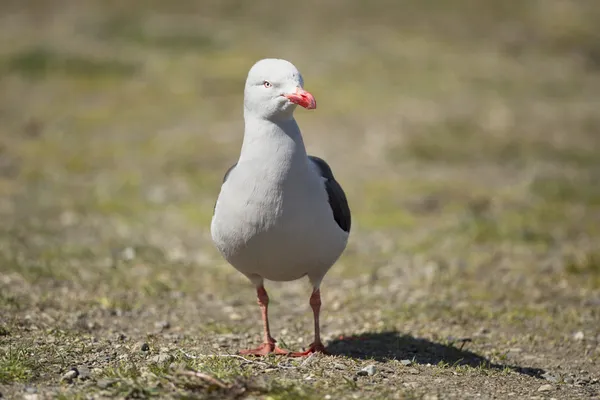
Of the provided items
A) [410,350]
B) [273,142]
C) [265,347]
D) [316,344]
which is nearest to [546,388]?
[410,350]

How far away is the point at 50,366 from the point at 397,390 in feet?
9.43

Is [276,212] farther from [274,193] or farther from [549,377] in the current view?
[549,377]

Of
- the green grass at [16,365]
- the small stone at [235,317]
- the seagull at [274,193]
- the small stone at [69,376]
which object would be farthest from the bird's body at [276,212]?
the small stone at [235,317]

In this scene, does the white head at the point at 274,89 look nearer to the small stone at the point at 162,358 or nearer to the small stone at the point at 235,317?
the small stone at the point at 162,358

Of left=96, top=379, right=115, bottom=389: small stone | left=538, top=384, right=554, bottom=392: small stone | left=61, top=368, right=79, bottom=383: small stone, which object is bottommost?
left=61, top=368, right=79, bottom=383: small stone

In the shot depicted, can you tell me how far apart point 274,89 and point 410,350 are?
3193mm

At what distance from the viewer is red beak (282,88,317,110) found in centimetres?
705

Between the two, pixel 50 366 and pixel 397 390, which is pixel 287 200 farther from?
pixel 50 366

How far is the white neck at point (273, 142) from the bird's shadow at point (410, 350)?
2.13 m

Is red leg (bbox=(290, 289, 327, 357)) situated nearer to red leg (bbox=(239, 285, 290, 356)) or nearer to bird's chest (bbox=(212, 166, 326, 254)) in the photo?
red leg (bbox=(239, 285, 290, 356))

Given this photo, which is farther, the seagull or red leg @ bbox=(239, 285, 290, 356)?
red leg @ bbox=(239, 285, 290, 356)

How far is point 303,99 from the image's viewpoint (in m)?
7.07

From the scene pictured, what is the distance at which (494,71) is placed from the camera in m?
28.3

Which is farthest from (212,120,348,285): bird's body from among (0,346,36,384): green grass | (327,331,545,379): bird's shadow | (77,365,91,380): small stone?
(0,346,36,384): green grass
